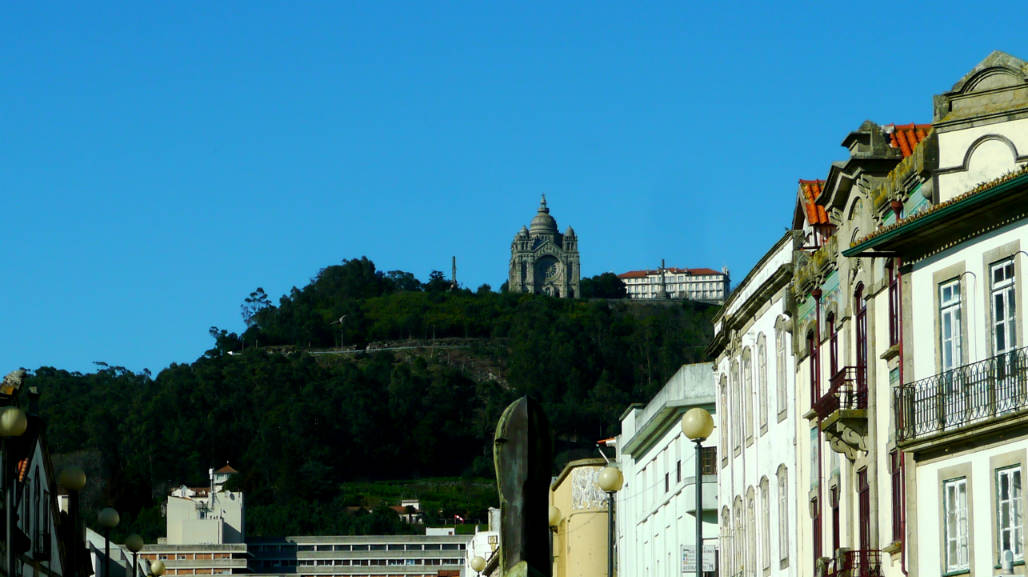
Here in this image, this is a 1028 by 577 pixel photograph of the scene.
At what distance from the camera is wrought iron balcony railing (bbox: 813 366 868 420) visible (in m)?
34.3

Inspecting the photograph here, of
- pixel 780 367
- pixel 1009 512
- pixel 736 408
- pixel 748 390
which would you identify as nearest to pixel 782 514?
pixel 780 367

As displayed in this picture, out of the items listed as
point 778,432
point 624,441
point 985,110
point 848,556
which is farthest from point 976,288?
point 624,441

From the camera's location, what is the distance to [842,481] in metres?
35.9

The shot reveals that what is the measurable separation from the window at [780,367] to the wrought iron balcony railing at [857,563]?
23.9ft

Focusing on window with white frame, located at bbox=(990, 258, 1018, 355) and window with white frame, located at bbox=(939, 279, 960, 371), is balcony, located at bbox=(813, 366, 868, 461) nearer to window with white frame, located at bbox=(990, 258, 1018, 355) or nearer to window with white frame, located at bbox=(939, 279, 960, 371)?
window with white frame, located at bbox=(939, 279, 960, 371)

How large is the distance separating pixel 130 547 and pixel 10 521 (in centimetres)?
774

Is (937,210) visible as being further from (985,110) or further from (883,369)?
(883,369)

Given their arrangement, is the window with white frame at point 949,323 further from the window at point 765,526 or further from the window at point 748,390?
the window at point 748,390

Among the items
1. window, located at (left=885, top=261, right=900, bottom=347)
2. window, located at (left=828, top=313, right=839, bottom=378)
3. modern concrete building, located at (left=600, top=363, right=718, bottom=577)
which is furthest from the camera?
modern concrete building, located at (left=600, top=363, right=718, bottom=577)

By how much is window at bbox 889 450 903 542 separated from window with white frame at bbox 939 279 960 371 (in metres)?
2.48

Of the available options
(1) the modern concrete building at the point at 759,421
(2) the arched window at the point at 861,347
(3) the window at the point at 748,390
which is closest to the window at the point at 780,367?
(1) the modern concrete building at the point at 759,421

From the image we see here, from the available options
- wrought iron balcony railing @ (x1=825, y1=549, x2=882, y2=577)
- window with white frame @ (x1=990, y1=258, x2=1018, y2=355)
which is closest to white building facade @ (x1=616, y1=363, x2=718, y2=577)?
wrought iron balcony railing @ (x1=825, y1=549, x2=882, y2=577)

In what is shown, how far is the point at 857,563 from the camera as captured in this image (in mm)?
33500

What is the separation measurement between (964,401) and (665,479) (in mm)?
32392
